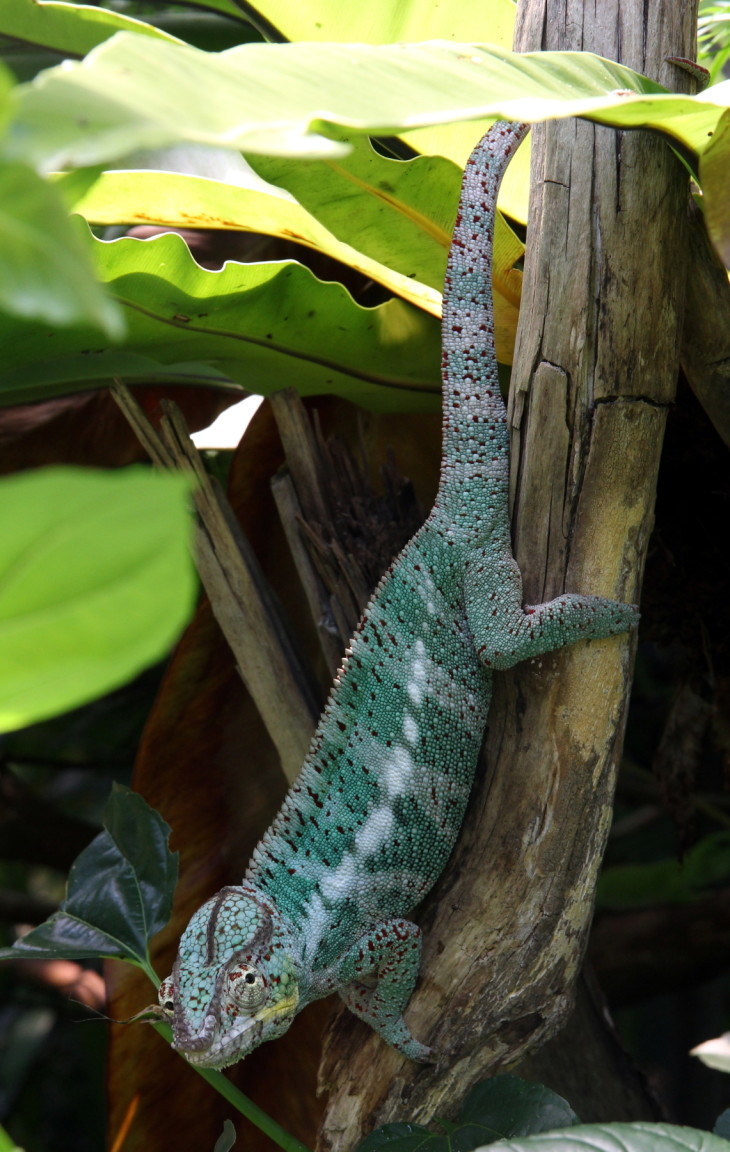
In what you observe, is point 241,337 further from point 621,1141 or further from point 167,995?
point 621,1141

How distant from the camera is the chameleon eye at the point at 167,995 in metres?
1.05

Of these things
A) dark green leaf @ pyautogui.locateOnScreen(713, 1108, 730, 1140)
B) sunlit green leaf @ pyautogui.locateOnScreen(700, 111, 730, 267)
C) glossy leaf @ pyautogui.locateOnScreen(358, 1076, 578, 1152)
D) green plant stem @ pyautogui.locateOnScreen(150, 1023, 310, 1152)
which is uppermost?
sunlit green leaf @ pyautogui.locateOnScreen(700, 111, 730, 267)

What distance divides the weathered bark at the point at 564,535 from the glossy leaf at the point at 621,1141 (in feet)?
1.01

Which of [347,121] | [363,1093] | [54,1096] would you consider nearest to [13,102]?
[347,121]

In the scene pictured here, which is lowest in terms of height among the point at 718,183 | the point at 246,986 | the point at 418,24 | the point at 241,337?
the point at 246,986

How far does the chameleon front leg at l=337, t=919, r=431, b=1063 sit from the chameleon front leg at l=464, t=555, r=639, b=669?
33 cm

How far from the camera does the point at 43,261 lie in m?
0.29

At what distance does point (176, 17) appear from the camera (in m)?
1.71

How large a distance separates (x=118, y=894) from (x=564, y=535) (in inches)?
26.7

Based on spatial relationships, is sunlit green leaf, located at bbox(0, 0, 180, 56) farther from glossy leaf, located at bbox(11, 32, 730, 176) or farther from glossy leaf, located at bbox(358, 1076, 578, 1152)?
glossy leaf, located at bbox(358, 1076, 578, 1152)

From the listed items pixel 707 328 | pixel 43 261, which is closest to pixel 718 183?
pixel 707 328

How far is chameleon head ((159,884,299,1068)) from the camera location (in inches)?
39.8

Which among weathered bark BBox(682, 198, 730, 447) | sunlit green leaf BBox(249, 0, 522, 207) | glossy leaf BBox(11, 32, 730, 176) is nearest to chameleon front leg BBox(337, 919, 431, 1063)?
weathered bark BBox(682, 198, 730, 447)

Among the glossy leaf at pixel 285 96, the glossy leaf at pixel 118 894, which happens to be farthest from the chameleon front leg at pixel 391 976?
the glossy leaf at pixel 285 96
